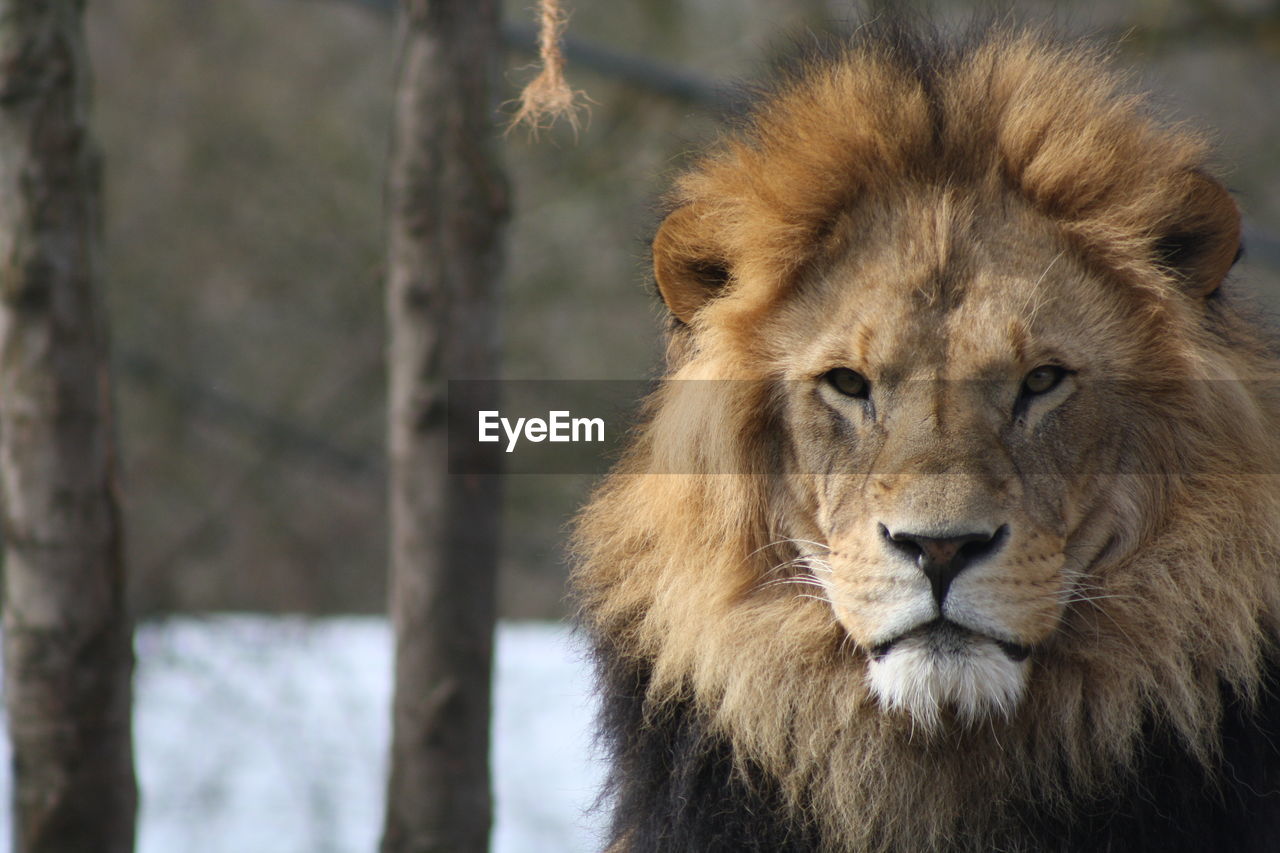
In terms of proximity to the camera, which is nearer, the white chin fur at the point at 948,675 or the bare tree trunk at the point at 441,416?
the white chin fur at the point at 948,675

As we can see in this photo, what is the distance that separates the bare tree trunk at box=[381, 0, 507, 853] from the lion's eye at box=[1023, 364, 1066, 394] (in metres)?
1.63

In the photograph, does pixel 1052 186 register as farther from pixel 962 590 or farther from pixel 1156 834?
pixel 1156 834

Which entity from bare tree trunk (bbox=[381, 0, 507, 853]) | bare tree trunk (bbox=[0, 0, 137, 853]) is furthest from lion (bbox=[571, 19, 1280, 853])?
bare tree trunk (bbox=[0, 0, 137, 853])

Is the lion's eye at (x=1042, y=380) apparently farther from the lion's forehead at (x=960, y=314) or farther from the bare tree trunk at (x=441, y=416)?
the bare tree trunk at (x=441, y=416)

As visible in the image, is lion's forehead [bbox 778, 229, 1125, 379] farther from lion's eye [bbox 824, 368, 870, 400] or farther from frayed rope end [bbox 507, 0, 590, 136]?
frayed rope end [bbox 507, 0, 590, 136]

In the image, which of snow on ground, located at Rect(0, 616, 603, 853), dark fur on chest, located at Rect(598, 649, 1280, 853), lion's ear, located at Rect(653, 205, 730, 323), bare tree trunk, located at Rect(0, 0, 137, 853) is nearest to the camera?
dark fur on chest, located at Rect(598, 649, 1280, 853)

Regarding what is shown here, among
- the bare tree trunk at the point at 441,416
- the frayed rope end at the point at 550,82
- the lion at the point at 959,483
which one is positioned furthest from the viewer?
the bare tree trunk at the point at 441,416

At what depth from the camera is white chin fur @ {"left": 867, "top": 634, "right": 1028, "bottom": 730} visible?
2295 millimetres

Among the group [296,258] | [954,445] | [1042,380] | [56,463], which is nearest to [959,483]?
[954,445]

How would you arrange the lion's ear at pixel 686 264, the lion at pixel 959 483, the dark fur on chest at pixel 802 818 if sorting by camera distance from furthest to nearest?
the lion's ear at pixel 686 264 → the dark fur on chest at pixel 802 818 → the lion at pixel 959 483

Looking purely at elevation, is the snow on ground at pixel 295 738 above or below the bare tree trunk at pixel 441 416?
below

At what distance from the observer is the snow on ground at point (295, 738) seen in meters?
6.88

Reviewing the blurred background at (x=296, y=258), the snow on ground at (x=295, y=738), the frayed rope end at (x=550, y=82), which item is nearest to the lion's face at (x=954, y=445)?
the frayed rope end at (x=550, y=82)

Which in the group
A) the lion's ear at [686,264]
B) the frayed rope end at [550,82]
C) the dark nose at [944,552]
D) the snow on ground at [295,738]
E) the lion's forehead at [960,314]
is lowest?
the snow on ground at [295,738]
